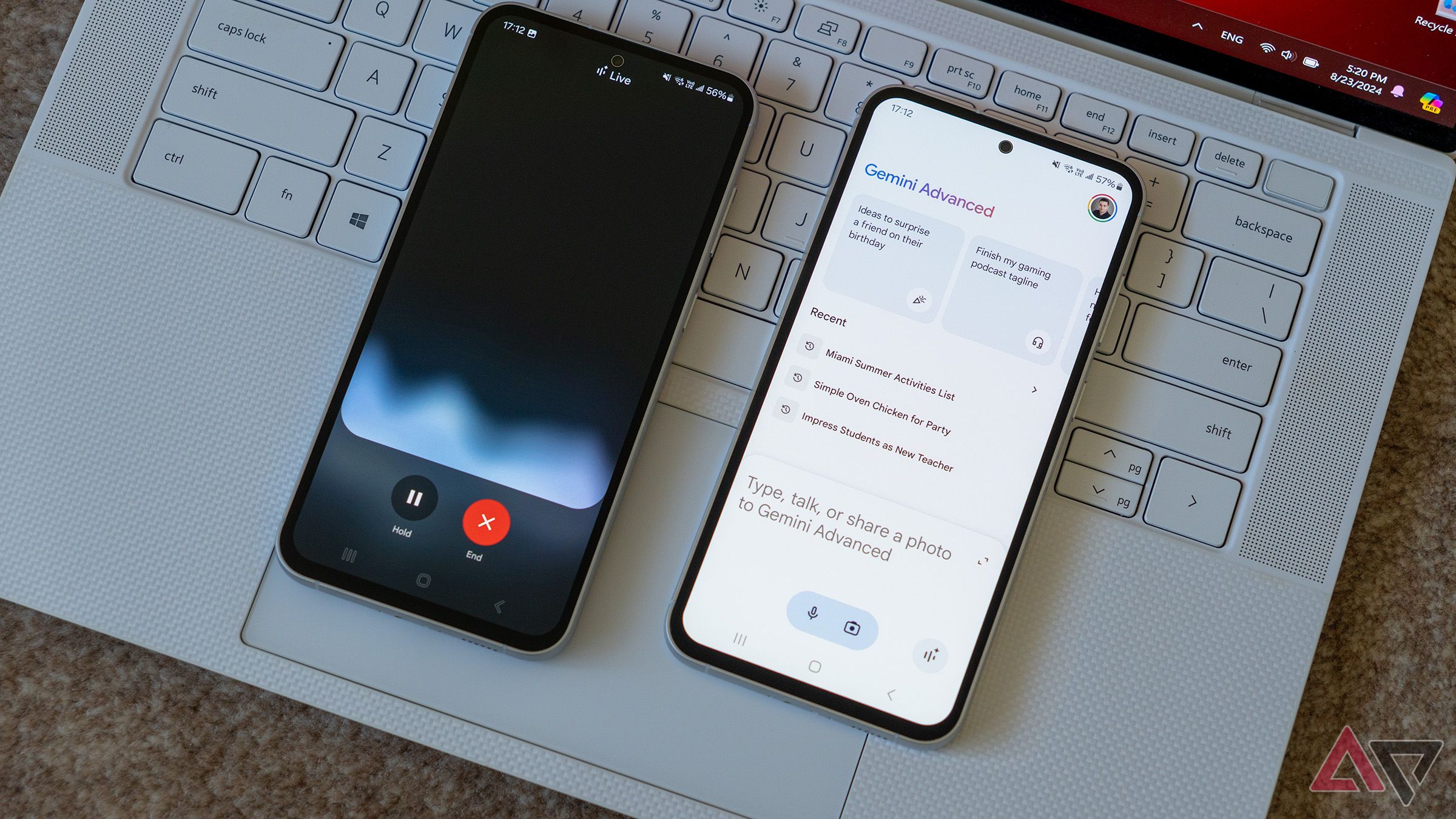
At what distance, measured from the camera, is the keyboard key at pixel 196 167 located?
47cm

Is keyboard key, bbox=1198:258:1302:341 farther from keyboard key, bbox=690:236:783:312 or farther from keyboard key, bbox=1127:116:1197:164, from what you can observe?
keyboard key, bbox=690:236:783:312

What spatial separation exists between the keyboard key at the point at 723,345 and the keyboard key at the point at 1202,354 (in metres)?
0.19

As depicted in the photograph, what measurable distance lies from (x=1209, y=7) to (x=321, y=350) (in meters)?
0.51

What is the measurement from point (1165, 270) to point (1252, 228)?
0.06 metres

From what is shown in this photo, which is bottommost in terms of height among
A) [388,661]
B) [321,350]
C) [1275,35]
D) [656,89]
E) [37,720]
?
[37,720]

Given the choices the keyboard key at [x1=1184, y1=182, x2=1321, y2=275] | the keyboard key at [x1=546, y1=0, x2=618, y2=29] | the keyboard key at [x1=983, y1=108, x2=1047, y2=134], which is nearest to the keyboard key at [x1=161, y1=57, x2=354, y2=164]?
the keyboard key at [x1=546, y1=0, x2=618, y2=29]

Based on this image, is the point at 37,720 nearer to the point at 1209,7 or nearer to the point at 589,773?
the point at 589,773

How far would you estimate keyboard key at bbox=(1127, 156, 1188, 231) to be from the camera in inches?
19.1

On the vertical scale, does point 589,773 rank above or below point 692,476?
below

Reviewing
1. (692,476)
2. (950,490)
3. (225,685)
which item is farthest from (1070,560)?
(225,685)

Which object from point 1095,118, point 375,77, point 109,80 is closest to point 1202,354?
point 1095,118

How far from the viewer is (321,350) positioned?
460 mm

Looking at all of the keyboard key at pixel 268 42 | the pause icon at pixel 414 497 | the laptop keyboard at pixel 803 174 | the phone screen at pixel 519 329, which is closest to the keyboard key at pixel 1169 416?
the laptop keyboard at pixel 803 174

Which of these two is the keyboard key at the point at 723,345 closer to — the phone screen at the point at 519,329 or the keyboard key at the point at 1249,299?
the phone screen at the point at 519,329
